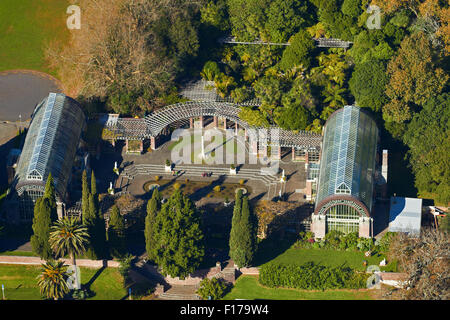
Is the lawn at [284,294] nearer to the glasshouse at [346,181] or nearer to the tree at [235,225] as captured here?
the tree at [235,225]

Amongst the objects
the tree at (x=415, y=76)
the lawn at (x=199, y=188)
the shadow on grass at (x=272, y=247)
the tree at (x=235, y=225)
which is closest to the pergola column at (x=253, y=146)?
the lawn at (x=199, y=188)

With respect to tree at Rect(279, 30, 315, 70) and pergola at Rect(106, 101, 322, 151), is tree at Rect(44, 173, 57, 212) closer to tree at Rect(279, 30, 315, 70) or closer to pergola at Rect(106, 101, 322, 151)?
pergola at Rect(106, 101, 322, 151)

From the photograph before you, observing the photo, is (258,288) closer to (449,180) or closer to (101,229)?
(101,229)

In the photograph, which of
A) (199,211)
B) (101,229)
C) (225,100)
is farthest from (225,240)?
(225,100)

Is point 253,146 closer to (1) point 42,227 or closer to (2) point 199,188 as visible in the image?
(2) point 199,188

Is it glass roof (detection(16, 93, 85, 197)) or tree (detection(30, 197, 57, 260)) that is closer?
tree (detection(30, 197, 57, 260))

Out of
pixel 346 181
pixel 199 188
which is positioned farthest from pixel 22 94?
pixel 346 181
